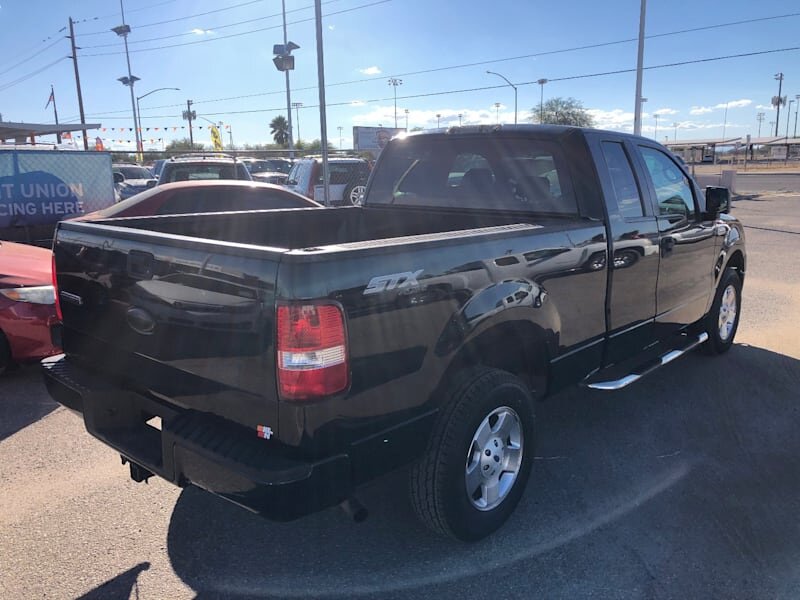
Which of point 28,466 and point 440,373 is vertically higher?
point 440,373

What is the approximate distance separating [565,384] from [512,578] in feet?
3.94

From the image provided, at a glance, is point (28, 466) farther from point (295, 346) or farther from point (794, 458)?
point (794, 458)

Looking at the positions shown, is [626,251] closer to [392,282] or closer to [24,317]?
[392,282]

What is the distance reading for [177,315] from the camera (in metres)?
2.52

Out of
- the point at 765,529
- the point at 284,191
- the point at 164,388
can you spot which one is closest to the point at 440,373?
the point at 164,388

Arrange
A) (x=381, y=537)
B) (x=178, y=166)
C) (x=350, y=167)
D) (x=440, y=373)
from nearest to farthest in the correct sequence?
(x=440, y=373)
(x=381, y=537)
(x=178, y=166)
(x=350, y=167)

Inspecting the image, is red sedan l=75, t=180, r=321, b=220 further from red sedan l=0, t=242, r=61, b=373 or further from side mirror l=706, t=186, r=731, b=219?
side mirror l=706, t=186, r=731, b=219

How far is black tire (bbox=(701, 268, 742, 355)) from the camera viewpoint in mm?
5523

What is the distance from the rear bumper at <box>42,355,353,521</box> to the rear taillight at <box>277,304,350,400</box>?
270mm

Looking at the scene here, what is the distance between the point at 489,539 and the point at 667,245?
2475 mm

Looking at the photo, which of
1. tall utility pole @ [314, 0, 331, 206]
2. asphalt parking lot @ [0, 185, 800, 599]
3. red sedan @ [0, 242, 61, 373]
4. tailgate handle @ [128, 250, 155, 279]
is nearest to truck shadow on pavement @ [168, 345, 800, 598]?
asphalt parking lot @ [0, 185, 800, 599]

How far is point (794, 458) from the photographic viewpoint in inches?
155

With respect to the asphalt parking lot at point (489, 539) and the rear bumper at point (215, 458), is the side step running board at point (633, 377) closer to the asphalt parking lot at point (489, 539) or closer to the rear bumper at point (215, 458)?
the asphalt parking lot at point (489, 539)

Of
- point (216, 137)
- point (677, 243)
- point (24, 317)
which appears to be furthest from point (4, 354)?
point (216, 137)
